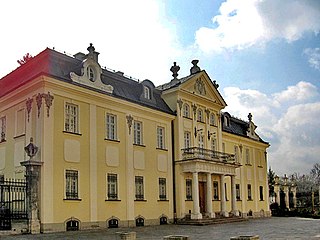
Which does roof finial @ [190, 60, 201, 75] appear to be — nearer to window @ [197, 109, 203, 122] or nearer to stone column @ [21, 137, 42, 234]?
window @ [197, 109, 203, 122]

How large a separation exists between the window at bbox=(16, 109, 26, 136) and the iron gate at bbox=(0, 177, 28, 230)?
288 centimetres

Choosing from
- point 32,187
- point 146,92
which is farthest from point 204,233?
point 146,92

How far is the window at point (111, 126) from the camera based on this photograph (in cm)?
2625

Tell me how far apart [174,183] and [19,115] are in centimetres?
1219

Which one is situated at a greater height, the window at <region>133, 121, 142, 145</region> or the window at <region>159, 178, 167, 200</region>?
the window at <region>133, 121, 142, 145</region>

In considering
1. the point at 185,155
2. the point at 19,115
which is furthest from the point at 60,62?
the point at 185,155

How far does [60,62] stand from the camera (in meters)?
24.8

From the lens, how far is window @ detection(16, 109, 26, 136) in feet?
78.6

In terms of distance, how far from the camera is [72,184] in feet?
76.5

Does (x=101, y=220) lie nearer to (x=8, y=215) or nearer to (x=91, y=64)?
(x=8, y=215)

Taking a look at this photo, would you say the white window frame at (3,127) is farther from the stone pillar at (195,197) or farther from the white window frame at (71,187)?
the stone pillar at (195,197)

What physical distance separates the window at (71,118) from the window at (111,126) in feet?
8.24

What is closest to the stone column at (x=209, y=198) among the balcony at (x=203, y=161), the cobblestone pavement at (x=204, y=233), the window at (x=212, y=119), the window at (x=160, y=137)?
the balcony at (x=203, y=161)

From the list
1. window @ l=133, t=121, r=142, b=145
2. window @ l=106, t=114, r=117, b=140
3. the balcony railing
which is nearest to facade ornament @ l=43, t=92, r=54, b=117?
window @ l=106, t=114, r=117, b=140
